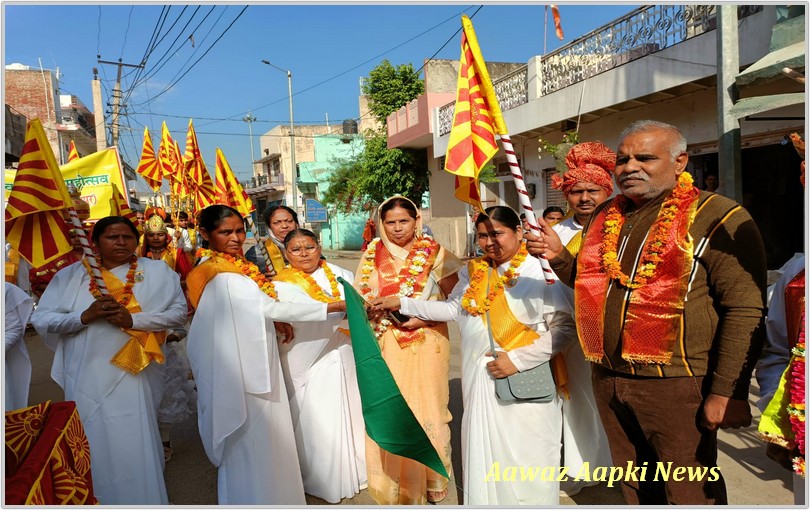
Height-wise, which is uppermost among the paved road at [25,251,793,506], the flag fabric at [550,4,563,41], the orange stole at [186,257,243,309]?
the flag fabric at [550,4,563,41]

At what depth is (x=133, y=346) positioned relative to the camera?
3363 millimetres

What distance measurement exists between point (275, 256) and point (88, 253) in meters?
1.36

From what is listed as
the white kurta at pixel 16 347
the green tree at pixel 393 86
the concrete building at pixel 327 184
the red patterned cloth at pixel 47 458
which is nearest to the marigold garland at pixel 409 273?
the red patterned cloth at pixel 47 458

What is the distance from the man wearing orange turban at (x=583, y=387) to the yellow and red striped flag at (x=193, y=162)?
485 centimetres

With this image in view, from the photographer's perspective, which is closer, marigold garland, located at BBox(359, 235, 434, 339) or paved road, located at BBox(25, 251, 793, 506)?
paved road, located at BBox(25, 251, 793, 506)

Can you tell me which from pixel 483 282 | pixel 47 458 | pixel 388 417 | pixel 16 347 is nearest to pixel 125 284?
pixel 16 347

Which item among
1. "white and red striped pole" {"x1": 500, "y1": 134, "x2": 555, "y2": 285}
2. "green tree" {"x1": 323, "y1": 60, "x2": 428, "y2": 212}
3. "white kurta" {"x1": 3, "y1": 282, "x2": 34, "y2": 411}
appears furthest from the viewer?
"green tree" {"x1": 323, "y1": 60, "x2": 428, "y2": 212}

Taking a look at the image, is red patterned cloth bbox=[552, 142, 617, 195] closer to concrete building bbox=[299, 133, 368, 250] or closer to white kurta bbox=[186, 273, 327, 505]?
white kurta bbox=[186, 273, 327, 505]

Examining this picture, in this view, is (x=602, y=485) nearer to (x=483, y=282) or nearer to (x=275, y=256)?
(x=483, y=282)

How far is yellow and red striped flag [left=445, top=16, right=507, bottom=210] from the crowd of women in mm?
374

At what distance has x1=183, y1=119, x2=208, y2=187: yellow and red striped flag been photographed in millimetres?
6797

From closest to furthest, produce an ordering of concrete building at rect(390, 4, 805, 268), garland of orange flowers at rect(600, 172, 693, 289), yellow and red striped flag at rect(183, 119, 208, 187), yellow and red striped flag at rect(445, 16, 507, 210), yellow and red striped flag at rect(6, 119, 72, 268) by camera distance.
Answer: garland of orange flowers at rect(600, 172, 693, 289), yellow and red striped flag at rect(445, 16, 507, 210), yellow and red striped flag at rect(6, 119, 72, 268), yellow and red striped flag at rect(183, 119, 208, 187), concrete building at rect(390, 4, 805, 268)

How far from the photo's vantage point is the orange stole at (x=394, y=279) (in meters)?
3.46

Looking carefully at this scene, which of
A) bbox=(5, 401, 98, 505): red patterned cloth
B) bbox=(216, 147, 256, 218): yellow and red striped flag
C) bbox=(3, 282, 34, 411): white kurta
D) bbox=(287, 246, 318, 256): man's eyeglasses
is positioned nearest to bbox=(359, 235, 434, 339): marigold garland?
bbox=(287, 246, 318, 256): man's eyeglasses
